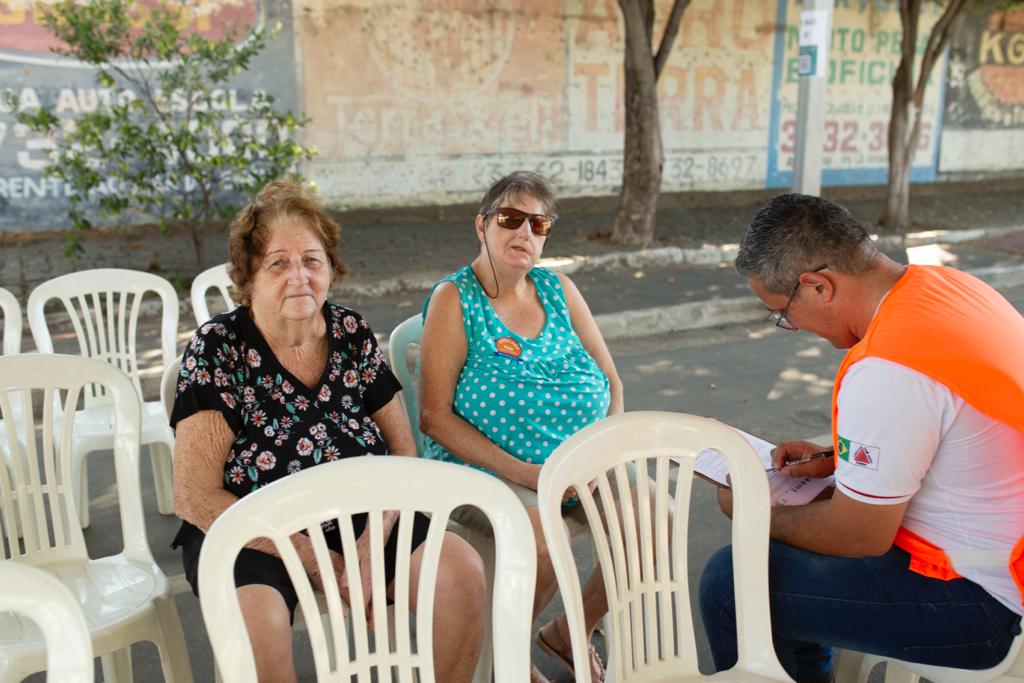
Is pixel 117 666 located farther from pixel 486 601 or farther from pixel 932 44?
pixel 932 44

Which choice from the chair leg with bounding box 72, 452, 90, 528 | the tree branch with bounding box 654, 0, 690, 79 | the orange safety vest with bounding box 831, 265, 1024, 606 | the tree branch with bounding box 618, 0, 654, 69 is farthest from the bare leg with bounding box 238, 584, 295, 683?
the tree branch with bounding box 654, 0, 690, 79

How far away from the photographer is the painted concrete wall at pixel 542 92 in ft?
33.2

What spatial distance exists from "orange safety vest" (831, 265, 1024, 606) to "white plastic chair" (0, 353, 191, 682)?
1.65m

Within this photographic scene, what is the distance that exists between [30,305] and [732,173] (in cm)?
1161

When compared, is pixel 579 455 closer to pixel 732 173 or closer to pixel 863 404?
pixel 863 404

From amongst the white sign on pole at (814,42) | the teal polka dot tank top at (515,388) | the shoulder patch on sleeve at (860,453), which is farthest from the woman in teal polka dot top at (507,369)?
the white sign on pole at (814,42)

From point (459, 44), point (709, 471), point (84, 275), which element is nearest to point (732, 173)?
point (459, 44)

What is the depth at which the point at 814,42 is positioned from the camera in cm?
796

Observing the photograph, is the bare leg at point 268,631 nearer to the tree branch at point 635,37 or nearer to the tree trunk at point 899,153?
the tree branch at point 635,37

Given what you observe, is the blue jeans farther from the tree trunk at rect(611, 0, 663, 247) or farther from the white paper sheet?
the tree trunk at rect(611, 0, 663, 247)

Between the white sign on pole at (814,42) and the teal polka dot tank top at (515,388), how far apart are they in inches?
241

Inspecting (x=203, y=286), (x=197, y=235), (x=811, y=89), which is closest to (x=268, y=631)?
(x=203, y=286)

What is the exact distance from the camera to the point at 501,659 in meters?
1.70

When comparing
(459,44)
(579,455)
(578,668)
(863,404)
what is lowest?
(578,668)
